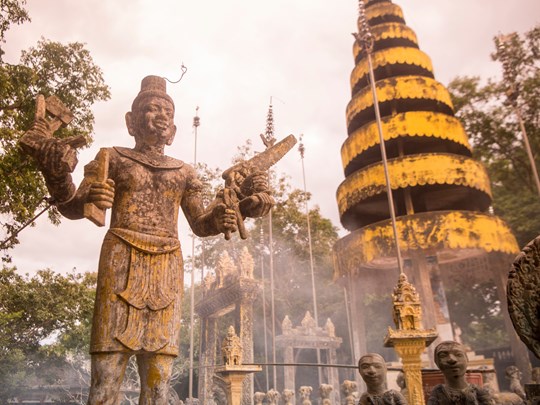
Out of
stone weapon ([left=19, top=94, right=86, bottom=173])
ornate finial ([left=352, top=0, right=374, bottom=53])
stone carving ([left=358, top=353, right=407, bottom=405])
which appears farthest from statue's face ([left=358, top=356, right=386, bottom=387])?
ornate finial ([left=352, top=0, right=374, bottom=53])

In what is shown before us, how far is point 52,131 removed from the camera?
148 inches

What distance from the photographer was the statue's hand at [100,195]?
340 centimetres

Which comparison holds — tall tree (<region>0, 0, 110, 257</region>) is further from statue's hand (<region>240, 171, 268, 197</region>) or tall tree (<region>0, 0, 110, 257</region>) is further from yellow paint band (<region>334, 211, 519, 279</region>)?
yellow paint band (<region>334, 211, 519, 279</region>)

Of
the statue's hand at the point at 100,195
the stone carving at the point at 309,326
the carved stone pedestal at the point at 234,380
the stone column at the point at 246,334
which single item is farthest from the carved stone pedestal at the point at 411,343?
the stone carving at the point at 309,326

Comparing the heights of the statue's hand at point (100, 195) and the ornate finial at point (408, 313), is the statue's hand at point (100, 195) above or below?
above

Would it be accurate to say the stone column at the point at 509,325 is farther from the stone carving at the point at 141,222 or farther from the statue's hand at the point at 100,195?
the statue's hand at the point at 100,195

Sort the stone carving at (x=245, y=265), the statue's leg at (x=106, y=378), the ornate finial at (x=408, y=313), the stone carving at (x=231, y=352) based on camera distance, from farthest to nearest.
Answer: the stone carving at (x=245, y=265) → the stone carving at (x=231, y=352) → the ornate finial at (x=408, y=313) → the statue's leg at (x=106, y=378)

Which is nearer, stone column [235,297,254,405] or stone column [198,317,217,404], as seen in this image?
stone column [235,297,254,405]

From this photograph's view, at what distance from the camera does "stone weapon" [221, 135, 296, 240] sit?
4.01 m

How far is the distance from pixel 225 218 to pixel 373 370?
2641mm

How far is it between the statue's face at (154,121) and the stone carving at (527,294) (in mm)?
3172

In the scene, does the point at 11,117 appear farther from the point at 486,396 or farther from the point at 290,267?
the point at 290,267

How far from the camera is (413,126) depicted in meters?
18.5

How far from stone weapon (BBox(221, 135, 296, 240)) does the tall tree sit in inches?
261
